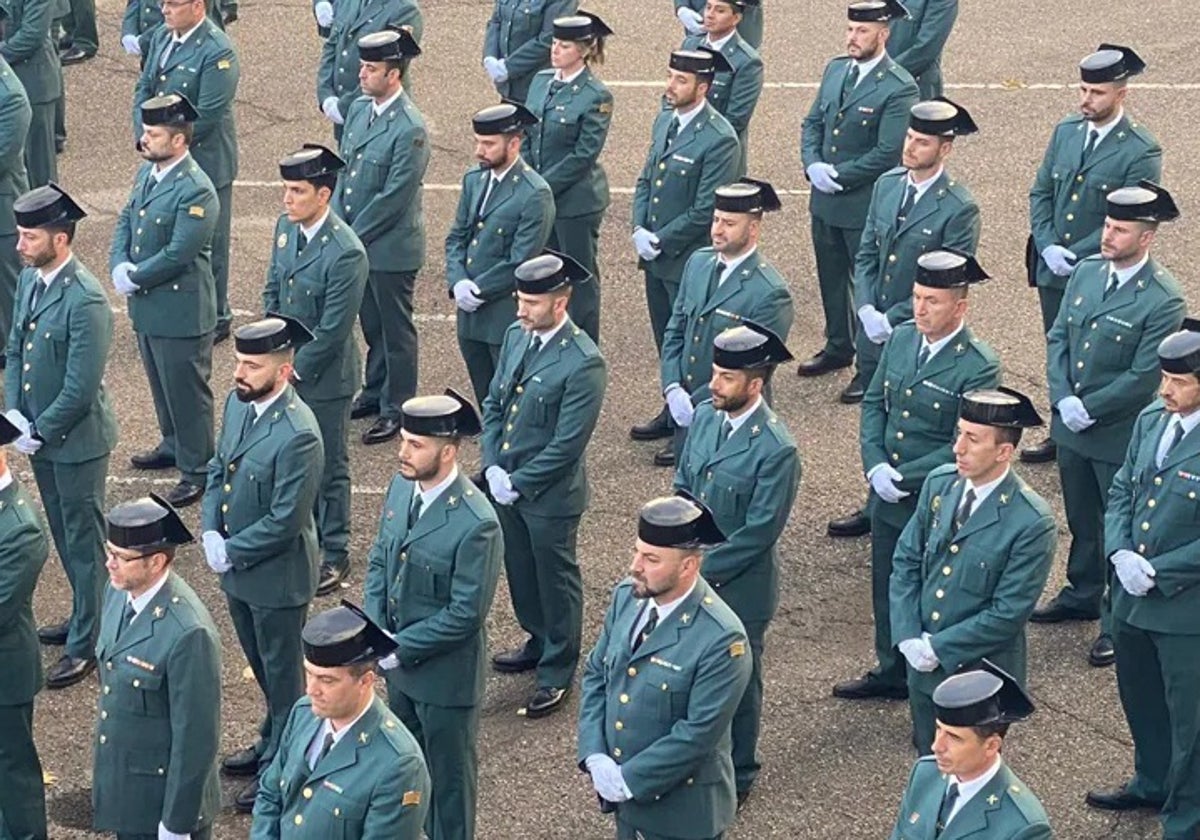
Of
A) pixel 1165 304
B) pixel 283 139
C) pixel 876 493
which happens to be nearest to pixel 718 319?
pixel 876 493

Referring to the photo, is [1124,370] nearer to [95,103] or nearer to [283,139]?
[283,139]

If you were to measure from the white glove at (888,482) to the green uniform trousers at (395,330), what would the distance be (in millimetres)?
4003

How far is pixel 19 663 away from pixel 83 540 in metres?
1.84

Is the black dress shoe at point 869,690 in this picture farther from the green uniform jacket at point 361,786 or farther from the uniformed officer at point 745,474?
the green uniform jacket at point 361,786

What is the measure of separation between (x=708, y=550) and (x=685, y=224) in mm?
3864

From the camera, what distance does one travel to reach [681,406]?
42.8 ft

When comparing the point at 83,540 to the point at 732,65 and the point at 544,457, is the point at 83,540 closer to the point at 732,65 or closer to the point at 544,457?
the point at 544,457

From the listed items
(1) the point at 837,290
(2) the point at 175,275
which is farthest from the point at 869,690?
(2) the point at 175,275

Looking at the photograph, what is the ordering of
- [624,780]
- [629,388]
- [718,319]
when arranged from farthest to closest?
[629,388] → [718,319] → [624,780]

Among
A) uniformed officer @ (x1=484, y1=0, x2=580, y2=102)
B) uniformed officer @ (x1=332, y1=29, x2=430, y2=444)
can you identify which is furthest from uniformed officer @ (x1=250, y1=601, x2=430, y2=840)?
uniformed officer @ (x1=484, y1=0, x2=580, y2=102)

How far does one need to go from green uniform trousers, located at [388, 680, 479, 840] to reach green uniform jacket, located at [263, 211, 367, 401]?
3.09 meters

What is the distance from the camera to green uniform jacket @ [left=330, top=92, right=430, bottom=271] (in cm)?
1516

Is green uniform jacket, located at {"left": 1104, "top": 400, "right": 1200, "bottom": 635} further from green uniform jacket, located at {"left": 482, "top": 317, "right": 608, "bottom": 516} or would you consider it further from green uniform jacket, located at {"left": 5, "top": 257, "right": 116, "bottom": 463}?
green uniform jacket, located at {"left": 5, "top": 257, "right": 116, "bottom": 463}

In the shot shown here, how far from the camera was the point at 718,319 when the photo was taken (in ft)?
43.1
